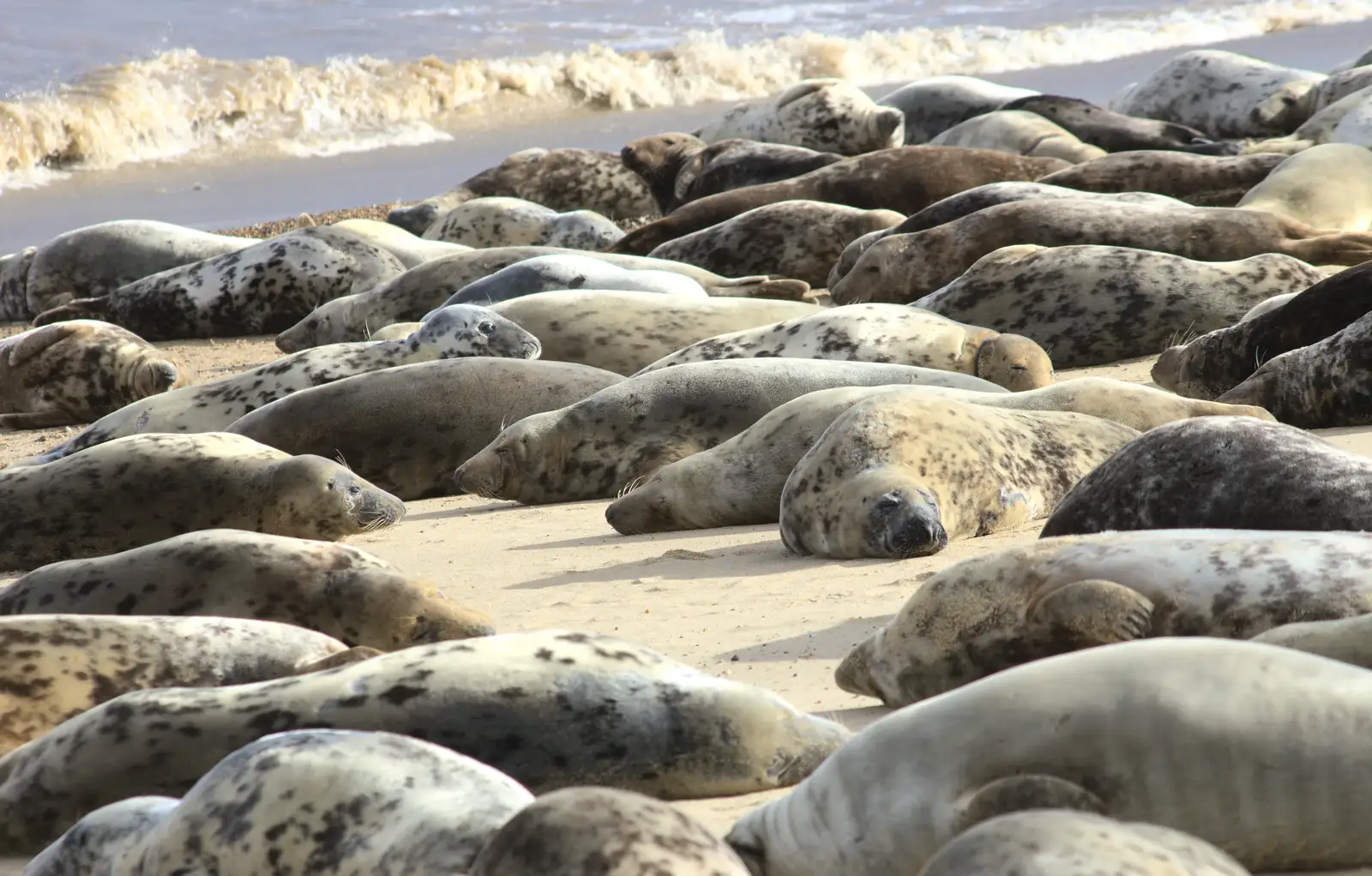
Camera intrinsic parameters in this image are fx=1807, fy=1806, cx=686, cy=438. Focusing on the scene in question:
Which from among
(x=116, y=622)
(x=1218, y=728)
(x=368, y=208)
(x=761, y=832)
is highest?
(x=1218, y=728)

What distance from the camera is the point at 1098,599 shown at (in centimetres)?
296

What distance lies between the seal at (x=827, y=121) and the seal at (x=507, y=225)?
10.7ft

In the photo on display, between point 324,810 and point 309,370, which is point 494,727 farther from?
point 309,370

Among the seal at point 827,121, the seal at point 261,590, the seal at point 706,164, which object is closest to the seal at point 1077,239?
the seal at point 706,164

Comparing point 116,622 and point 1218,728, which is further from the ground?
point 1218,728

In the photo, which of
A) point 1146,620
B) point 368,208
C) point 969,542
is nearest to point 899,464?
point 969,542

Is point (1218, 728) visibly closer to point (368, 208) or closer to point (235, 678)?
point (235, 678)

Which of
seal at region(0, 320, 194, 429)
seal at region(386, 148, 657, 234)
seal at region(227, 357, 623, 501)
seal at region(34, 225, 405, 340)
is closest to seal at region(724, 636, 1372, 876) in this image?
seal at region(227, 357, 623, 501)

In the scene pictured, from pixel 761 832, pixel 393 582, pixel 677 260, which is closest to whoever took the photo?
pixel 761 832

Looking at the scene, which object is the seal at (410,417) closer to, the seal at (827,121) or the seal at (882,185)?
the seal at (882,185)

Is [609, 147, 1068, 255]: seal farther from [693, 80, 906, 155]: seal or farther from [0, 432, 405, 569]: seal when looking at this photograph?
[0, 432, 405, 569]: seal

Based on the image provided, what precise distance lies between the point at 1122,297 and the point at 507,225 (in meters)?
5.85

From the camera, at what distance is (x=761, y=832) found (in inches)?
93.9

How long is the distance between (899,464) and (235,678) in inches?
82.3
